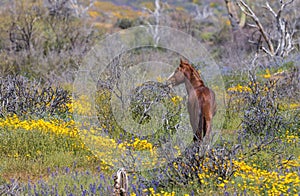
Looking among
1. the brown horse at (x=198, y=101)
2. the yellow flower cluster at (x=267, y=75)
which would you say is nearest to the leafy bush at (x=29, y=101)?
the brown horse at (x=198, y=101)

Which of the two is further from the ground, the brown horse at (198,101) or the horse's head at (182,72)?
the horse's head at (182,72)

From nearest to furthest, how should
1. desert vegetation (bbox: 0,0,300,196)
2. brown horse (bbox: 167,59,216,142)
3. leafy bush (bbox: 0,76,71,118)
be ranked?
desert vegetation (bbox: 0,0,300,196) → brown horse (bbox: 167,59,216,142) → leafy bush (bbox: 0,76,71,118)

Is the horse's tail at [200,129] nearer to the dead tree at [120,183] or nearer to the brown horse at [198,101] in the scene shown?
the brown horse at [198,101]

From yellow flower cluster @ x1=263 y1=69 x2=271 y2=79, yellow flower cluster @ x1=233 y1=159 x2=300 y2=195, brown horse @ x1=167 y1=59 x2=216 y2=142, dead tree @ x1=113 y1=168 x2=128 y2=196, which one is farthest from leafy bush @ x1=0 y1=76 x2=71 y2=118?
yellow flower cluster @ x1=263 y1=69 x2=271 y2=79

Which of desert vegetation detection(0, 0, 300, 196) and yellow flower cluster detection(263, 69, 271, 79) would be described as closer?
desert vegetation detection(0, 0, 300, 196)

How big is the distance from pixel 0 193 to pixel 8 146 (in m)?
2.17

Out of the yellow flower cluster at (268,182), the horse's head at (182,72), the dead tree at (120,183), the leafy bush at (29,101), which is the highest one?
the horse's head at (182,72)

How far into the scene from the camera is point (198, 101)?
4.83m

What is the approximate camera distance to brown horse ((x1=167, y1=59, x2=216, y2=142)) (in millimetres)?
4812

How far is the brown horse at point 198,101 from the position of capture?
15.8 ft

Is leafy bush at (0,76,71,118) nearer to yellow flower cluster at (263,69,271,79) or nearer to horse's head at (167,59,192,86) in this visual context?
horse's head at (167,59,192,86)

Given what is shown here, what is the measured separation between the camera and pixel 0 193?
3998 millimetres

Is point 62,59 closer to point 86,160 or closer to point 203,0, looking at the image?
point 86,160

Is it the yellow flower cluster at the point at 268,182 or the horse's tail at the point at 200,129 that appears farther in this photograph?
the horse's tail at the point at 200,129
